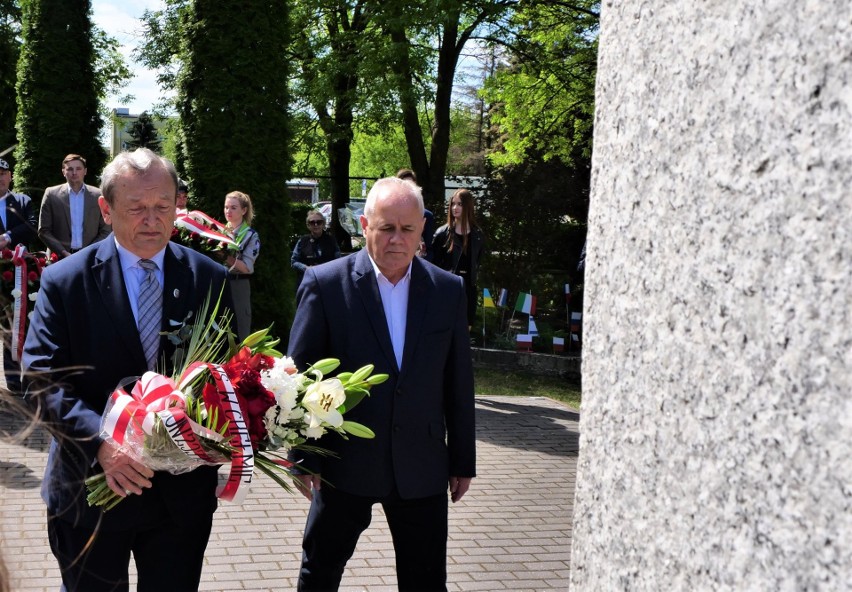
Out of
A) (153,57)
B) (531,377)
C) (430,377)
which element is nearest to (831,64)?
(430,377)

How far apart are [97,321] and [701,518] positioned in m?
2.86

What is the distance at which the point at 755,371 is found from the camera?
779 mm

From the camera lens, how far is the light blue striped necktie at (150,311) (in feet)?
11.3

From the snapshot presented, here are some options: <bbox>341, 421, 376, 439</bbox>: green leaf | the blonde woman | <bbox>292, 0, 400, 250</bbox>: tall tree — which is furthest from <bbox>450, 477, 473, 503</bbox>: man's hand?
<bbox>292, 0, 400, 250</bbox>: tall tree

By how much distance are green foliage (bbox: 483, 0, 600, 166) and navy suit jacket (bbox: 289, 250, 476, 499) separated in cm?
1754

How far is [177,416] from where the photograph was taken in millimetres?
3031

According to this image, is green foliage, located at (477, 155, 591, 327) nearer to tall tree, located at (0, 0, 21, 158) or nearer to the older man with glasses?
the older man with glasses

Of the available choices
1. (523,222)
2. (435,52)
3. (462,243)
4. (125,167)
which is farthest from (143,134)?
(125,167)

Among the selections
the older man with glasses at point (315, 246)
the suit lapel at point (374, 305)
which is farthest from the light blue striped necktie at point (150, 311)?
the older man with glasses at point (315, 246)

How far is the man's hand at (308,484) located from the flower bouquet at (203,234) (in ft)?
19.4

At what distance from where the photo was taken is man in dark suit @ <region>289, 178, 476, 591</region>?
3.97 metres

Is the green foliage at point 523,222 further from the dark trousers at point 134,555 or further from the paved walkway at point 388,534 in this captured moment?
the dark trousers at point 134,555

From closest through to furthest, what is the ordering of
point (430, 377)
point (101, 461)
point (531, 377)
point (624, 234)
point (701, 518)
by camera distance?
1. point (701, 518)
2. point (624, 234)
3. point (101, 461)
4. point (430, 377)
5. point (531, 377)

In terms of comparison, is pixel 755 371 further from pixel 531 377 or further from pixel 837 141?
pixel 531 377
